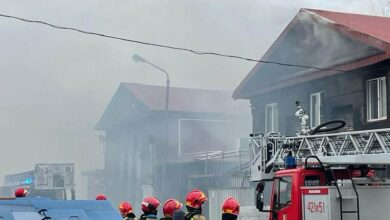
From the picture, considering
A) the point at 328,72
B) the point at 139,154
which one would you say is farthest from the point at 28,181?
the point at 139,154

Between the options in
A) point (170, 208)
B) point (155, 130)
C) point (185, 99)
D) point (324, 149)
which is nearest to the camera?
point (170, 208)

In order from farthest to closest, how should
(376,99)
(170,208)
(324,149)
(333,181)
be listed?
(376,99) < (324,149) < (333,181) < (170,208)

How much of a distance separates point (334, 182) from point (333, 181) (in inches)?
4.8

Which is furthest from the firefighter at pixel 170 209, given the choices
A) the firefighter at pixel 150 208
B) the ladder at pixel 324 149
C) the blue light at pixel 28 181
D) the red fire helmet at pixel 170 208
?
the blue light at pixel 28 181

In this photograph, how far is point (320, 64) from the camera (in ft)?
52.9

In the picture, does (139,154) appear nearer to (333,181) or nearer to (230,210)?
(333,181)

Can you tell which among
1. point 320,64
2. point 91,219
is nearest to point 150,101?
point 320,64

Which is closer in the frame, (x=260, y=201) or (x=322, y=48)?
(x=260, y=201)

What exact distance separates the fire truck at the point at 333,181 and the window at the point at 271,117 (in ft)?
30.9

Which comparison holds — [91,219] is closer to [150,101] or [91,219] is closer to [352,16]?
[352,16]

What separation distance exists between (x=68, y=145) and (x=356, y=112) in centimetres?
1354

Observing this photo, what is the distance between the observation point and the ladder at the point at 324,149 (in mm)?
7906

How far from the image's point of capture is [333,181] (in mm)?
7879

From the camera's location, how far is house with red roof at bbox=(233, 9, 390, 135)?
571 inches
